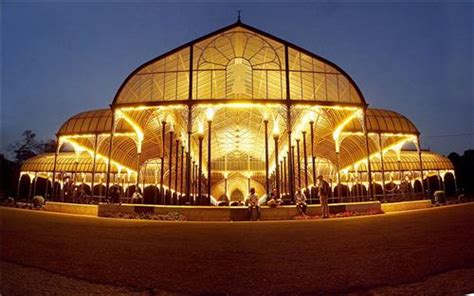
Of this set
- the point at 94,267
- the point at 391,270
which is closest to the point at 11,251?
the point at 94,267

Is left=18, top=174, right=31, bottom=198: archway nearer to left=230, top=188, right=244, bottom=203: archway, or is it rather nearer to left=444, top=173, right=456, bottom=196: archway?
left=230, top=188, right=244, bottom=203: archway

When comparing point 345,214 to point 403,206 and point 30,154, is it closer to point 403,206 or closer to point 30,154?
point 403,206

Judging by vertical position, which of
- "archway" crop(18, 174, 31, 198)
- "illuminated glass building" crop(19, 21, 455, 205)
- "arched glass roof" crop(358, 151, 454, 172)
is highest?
"illuminated glass building" crop(19, 21, 455, 205)

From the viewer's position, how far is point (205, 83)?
2291 cm

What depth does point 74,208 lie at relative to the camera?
18344 mm

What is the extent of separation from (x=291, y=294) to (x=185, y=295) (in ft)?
2.84

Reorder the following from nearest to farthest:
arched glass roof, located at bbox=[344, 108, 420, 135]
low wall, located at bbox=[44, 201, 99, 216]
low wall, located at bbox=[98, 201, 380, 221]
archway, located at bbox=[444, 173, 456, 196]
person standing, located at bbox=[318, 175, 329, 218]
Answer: person standing, located at bbox=[318, 175, 329, 218] < low wall, located at bbox=[98, 201, 380, 221] < low wall, located at bbox=[44, 201, 99, 216] < arched glass roof, located at bbox=[344, 108, 420, 135] < archway, located at bbox=[444, 173, 456, 196]

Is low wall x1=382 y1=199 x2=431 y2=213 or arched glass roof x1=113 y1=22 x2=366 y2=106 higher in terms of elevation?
arched glass roof x1=113 y1=22 x2=366 y2=106

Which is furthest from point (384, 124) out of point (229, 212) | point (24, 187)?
point (24, 187)

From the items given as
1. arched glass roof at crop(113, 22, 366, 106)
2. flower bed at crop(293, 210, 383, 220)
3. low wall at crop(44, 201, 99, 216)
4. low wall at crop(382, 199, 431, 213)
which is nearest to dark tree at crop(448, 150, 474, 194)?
low wall at crop(382, 199, 431, 213)

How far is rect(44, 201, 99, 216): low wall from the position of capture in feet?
57.2

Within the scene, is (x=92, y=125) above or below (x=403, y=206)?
above

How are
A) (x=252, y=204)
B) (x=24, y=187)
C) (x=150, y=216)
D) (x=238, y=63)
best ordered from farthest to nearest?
(x=24, y=187) → (x=238, y=63) → (x=150, y=216) → (x=252, y=204)

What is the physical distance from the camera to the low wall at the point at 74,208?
57.2ft
